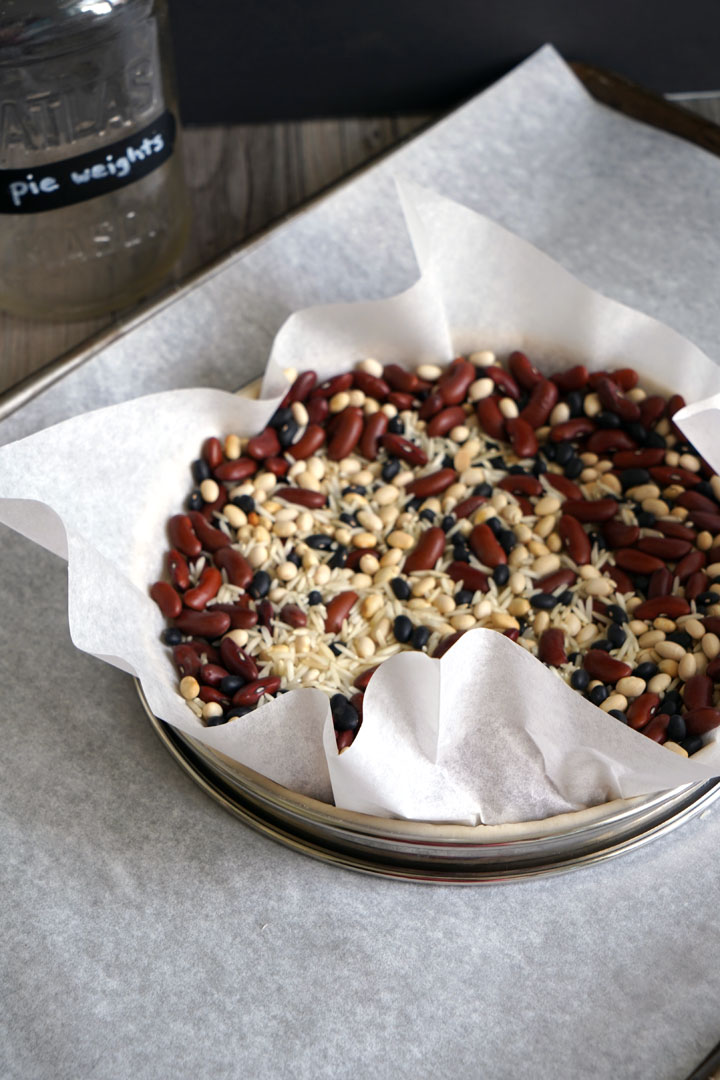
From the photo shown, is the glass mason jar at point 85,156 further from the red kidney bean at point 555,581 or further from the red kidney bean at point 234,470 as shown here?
the red kidney bean at point 555,581

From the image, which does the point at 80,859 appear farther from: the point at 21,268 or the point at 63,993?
the point at 21,268

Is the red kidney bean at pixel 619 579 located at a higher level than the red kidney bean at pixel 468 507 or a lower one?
lower

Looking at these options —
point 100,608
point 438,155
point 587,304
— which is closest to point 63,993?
point 100,608

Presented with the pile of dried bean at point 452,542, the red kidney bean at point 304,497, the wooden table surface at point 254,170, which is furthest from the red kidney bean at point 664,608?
the wooden table surface at point 254,170

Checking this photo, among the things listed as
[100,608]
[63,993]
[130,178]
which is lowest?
[63,993]

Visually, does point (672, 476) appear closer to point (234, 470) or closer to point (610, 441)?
point (610, 441)

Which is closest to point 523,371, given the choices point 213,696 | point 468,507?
point 468,507
